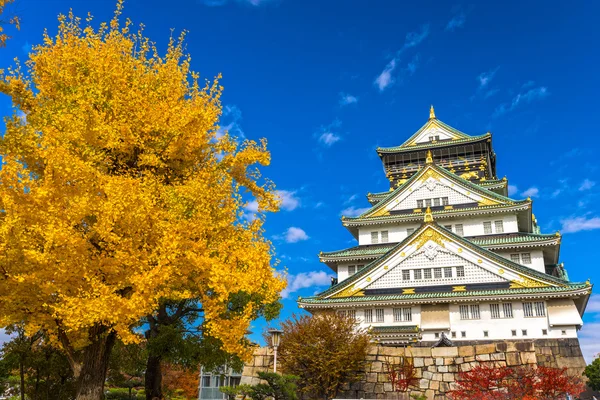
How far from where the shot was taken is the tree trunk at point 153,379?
13.9 m

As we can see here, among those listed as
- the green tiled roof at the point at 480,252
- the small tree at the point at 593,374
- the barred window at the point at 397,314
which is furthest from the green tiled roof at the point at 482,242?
the small tree at the point at 593,374

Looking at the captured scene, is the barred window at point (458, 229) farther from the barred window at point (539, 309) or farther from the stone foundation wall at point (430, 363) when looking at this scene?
the stone foundation wall at point (430, 363)

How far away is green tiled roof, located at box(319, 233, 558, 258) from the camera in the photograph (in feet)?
94.8

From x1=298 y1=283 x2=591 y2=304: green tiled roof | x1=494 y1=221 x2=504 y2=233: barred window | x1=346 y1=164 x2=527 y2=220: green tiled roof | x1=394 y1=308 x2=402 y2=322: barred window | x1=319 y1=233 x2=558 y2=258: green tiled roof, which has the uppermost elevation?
x1=346 y1=164 x2=527 y2=220: green tiled roof

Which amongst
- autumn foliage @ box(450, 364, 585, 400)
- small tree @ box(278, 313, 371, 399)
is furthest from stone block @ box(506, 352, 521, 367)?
small tree @ box(278, 313, 371, 399)

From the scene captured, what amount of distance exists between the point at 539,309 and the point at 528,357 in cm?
964

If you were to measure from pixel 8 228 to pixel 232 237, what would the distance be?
16.0 feet

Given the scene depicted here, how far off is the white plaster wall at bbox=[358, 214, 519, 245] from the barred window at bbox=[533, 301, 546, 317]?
6668 millimetres

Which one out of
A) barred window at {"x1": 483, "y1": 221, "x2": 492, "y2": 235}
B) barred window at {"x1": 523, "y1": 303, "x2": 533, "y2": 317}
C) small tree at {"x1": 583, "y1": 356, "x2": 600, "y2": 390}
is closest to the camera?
small tree at {"x1": 583, "y1": 356, "x2": 600, "y2": 390}

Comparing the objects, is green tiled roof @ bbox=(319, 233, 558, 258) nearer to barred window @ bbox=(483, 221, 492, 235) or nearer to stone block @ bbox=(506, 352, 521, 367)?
barred window @ bbox=(483, 221, 492, 235)

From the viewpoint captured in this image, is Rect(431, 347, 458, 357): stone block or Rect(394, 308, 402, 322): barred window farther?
Rect(394, 308, 402, 322): barred window

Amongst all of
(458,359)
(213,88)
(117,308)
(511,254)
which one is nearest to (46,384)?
(117,308)

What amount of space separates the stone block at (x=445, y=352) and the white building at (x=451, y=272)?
24.9 ft

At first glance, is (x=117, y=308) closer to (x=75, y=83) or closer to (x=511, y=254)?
(x=75, y=83)
